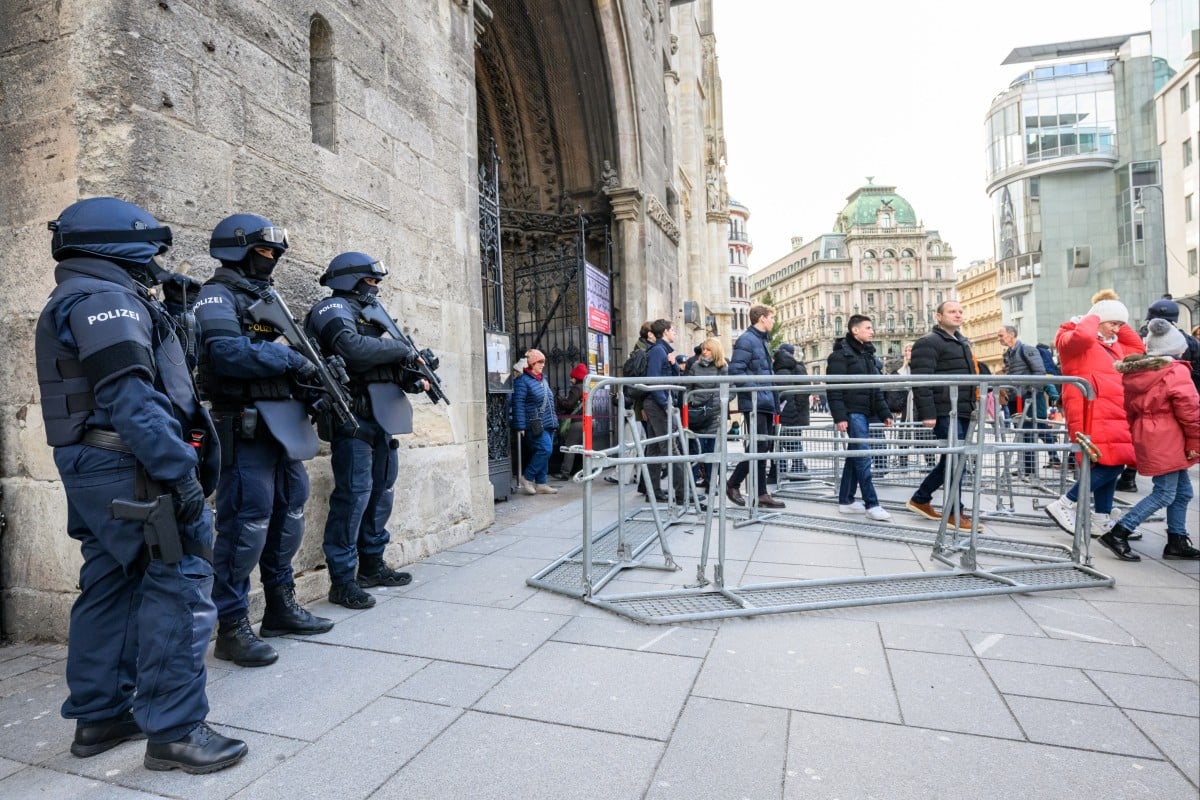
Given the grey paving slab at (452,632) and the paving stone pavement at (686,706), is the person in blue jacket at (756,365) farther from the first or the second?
the grey paving slab at (452,632)

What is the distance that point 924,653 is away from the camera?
125 inches

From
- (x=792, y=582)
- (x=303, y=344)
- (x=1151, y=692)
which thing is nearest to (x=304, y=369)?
(x=303, y=344)

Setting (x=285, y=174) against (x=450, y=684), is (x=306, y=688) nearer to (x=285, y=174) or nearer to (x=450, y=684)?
(x=450, y=684)

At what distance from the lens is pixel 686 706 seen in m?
2.64

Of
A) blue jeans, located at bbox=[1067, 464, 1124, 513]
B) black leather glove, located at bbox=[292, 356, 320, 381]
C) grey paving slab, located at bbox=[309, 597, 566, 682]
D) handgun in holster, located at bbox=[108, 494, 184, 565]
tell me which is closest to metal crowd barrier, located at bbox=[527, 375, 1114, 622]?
grey paving slab, located at bbox=[309, 597, 566, 682]

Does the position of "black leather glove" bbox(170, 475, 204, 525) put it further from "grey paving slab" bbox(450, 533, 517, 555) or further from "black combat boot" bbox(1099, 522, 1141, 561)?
"black combat boot" bbox(1099, 522, 1141, 561)

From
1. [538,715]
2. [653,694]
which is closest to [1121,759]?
[653,694]

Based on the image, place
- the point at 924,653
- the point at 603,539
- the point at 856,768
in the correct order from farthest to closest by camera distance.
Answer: the point at 603,539 → the point at 924,653 → the point at 856,768

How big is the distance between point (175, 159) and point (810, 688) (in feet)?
12.0

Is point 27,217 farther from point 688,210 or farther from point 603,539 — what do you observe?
point 688,210

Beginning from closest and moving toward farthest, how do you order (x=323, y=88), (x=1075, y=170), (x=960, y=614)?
(x=960, y=614) → (x=323, y=88) → (x=1075, y=170)

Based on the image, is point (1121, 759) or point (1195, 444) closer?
point (1121, 759)

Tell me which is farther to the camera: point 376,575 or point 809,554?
point 809,554

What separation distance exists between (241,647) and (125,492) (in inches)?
44.2
